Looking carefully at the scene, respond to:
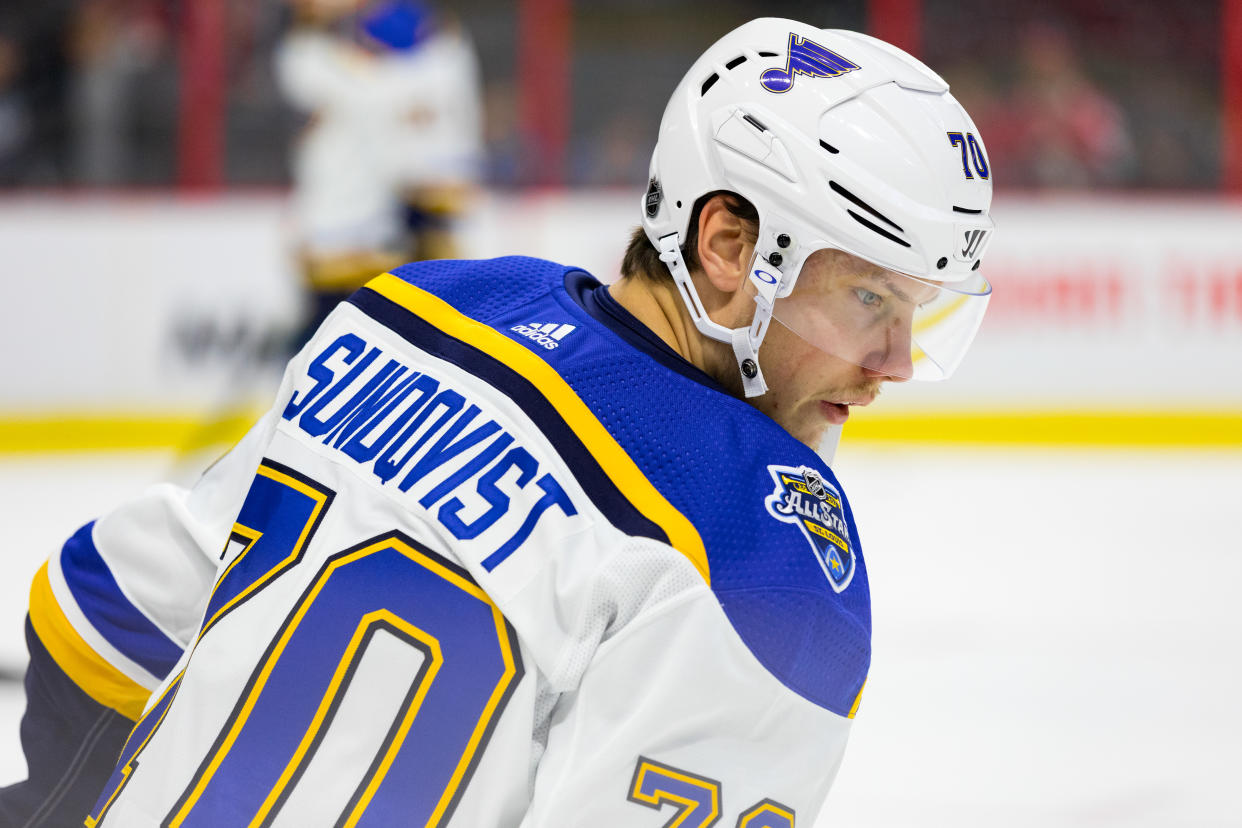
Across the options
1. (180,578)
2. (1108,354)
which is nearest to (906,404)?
(1108,354)

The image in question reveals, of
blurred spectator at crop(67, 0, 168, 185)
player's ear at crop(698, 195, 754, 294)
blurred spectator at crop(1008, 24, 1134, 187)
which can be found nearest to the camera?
player's ear at crop(698, 195, 754, 294)

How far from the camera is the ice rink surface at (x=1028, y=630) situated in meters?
2.29

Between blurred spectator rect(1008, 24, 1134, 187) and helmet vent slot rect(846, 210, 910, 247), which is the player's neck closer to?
helmet vent slot rect(846, 210, 910, 247)

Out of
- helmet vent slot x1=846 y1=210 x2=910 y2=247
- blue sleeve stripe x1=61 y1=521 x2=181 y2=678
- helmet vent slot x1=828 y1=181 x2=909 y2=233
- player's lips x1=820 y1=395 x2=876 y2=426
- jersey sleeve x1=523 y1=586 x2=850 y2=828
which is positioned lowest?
blue sleeve stripe x1=61 y1=521 x2=181 y2=678

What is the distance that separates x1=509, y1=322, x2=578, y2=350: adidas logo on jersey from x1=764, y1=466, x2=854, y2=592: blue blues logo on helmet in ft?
0.57

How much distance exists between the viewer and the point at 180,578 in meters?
1.26

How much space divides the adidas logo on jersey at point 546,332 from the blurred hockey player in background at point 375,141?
3.82 meters

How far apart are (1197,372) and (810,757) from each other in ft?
17.9

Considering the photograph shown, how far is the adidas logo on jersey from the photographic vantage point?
3.32 ft

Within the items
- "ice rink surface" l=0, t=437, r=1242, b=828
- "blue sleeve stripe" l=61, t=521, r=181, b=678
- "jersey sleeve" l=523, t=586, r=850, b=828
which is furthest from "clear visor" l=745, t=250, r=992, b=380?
"blue sleeve stripe" l=61, t=521, r=181, b=678

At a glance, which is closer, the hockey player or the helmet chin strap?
the hockey player

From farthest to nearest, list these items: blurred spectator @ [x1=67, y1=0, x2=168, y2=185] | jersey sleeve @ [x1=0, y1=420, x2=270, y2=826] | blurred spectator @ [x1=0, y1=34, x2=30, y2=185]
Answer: blurred spectator @ [x1=67, y1=0, x2=168, y2=185] → blurred spectator @ [x1=0, y1=34, x2=30, y2=185] → jersey sleeve @ [x1=0, y1=420, x2=270, y2=826]

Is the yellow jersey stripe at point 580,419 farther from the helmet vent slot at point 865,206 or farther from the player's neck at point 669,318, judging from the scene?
the helmet vent slot at point 865,206

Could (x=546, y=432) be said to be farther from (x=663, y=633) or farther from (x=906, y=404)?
(x=906, y=404)
